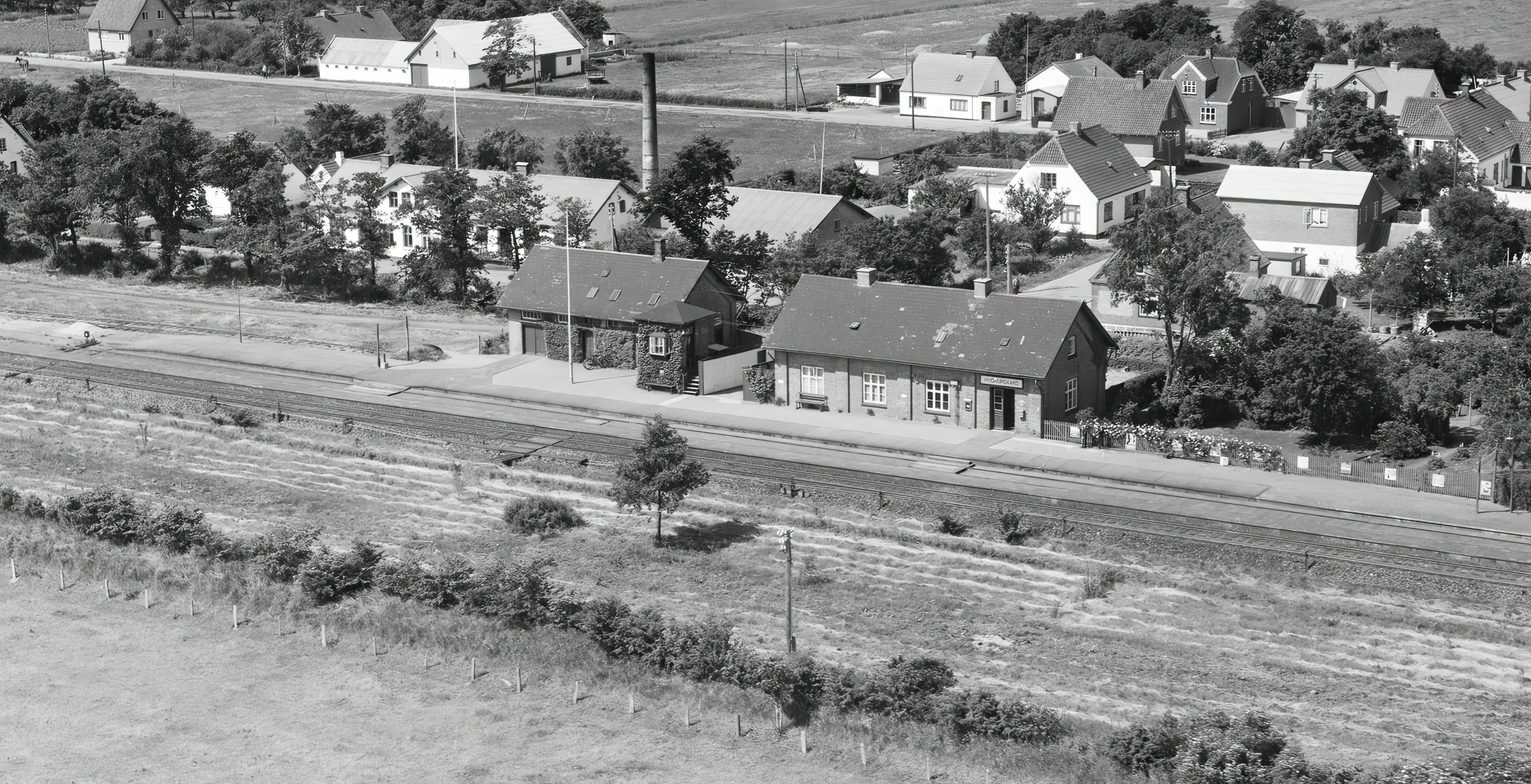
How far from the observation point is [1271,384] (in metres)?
59.6

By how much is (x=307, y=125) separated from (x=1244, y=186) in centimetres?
6294

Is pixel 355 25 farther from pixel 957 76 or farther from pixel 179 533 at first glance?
pixel 179 533

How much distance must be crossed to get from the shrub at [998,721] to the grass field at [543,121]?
243ft

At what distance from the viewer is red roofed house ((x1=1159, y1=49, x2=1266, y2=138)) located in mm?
119375

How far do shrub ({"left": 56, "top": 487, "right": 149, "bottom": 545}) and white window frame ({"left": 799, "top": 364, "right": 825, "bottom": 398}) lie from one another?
24055mm

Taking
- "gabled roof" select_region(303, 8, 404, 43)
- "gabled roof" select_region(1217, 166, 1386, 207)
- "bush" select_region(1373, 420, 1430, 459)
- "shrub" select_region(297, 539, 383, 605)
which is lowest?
"shrub" select_region(297, 539, 383, 605)

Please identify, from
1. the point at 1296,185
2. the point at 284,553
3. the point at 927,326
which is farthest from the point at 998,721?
the point at 1296,185

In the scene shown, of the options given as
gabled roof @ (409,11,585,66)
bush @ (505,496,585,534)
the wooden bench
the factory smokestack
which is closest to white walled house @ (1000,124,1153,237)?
the factory smokestack

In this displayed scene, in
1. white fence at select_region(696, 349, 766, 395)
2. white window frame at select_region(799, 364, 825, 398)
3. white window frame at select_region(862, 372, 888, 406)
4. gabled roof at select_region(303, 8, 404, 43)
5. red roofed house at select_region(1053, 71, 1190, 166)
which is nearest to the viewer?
white window frame at select_region(862, 372, 888, 406)

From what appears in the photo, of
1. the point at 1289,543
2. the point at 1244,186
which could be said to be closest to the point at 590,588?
the point at 1289,543

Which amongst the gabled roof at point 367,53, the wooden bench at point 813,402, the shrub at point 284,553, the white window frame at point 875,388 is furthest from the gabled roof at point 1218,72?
the shrub at point 284,553

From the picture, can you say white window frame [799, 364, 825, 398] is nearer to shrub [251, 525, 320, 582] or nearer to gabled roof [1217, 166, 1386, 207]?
shrub [251, 525, 320, 582]

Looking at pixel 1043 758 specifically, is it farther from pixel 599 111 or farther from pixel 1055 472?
pixel 599 111

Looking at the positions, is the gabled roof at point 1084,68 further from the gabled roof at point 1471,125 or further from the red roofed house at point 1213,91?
the gabled roof at point 1471,125
